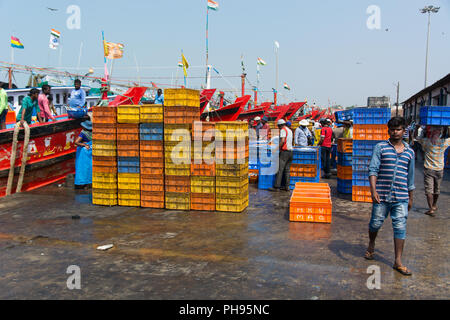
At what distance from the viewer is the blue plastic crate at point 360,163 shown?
8.99 metres

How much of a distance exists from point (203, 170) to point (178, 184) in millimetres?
661

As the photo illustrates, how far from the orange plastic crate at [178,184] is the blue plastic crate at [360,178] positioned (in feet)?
13.0

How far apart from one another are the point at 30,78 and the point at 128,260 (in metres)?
18.8

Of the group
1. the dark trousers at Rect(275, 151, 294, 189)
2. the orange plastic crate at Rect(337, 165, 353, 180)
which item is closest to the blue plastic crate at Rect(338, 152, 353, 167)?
the orange plastic crate at Rect(337, 165, 353, 180)

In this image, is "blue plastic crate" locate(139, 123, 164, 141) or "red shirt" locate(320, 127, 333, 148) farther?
"red shirt" locate(320, 127, 333, 148)

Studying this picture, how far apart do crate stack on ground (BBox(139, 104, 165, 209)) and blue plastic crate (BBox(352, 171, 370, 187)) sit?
179 inches

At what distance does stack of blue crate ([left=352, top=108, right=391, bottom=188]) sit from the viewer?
29.3 feet

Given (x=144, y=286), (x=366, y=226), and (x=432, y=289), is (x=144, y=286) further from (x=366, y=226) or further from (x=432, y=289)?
(x=366, y=226)

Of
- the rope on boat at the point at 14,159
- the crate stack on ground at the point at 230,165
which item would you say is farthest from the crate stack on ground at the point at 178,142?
the rope on boat at the point at 14,159

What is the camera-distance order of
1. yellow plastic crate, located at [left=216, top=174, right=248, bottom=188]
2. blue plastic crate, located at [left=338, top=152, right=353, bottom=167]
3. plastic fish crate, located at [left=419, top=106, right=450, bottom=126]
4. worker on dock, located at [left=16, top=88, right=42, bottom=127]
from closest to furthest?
1. plastic fish crate, located at [left=419, top=106, right=450, bottom=126]
2. yellow plastic crate, located at [left=216, top=174, right=248, bottom=188]
3. blue plastic crate, located at [left=338, top=152, right=353, bottom=167]
4. worker on dock, located at [left=16, top=88, right=42, bottom=127]

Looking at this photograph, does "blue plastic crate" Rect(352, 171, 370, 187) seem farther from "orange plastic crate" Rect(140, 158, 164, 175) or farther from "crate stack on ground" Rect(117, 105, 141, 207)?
"crate stack on ground" Rect(117, 105, 141, 207)

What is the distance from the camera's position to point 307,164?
1068cm

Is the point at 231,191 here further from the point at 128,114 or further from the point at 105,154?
the point at 105,154
